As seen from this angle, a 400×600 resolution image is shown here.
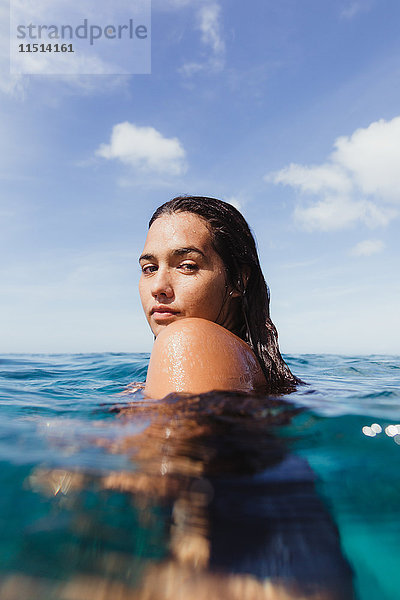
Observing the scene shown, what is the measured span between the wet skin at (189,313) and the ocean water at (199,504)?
A: 0.13 m

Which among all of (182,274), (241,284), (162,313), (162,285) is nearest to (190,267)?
(182,274)

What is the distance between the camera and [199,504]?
1665 mm

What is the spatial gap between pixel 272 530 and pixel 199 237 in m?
2.11

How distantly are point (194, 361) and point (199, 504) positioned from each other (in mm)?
680

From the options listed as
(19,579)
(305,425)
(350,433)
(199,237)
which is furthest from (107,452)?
(199,237)

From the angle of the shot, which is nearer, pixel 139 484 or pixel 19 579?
pixel 19 579

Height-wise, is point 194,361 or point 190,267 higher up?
point 190,267

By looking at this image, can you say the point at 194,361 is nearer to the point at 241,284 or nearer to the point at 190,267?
the point at 190,267

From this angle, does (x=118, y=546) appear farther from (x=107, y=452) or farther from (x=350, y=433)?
(x=350, y=433)

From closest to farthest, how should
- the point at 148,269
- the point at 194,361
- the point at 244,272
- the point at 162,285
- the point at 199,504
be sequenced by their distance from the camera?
1. the point at 199,504
2. the point at 194,361
3. the point at 162,285
4. the point at 148,269
5. the point at 244,272

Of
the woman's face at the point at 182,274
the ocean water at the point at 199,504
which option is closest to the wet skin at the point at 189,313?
the woman's face at the point at 182,274

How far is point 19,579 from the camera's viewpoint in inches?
56.2

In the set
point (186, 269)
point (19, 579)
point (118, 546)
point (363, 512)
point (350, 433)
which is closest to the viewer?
point (19, 579)

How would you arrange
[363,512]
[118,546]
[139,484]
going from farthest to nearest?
[363,512] < [139,484] < [118,546]
